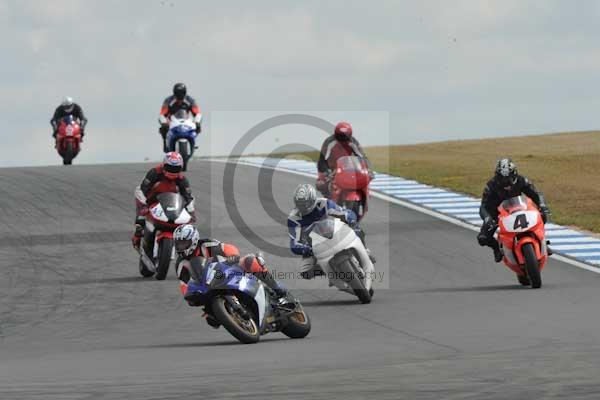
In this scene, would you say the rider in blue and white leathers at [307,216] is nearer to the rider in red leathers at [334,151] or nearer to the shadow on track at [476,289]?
the shadow on track at [476,289]

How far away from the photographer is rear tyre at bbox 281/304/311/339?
12946 millimetres

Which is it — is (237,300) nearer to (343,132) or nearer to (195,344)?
(195,344)

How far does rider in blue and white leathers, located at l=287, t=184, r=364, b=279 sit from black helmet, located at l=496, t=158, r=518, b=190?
253cm

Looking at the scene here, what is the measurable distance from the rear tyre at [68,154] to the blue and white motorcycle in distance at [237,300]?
22.0 metres

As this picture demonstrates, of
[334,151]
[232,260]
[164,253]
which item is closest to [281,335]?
[232,260]

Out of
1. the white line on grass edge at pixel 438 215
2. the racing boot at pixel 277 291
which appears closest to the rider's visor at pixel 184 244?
the racing boot at pixel 277 291

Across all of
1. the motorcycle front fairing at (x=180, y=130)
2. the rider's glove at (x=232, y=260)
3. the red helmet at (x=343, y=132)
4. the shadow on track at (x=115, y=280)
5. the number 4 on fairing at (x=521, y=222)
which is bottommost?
the shadow on track at (x=115, y=280)

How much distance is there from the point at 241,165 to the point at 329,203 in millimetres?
17556

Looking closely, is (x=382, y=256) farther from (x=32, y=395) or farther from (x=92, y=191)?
(x=32, y=395)

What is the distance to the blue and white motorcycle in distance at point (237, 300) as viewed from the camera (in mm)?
12102

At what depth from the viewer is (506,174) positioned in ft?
56.6

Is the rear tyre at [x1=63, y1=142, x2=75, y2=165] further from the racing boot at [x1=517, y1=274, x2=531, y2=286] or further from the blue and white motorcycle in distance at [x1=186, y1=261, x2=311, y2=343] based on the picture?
the blue and white motorcycle in distance at [x1=186, y1=261, x2=311, y2=343]

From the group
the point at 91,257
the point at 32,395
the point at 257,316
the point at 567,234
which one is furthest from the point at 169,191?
the point at 32,395

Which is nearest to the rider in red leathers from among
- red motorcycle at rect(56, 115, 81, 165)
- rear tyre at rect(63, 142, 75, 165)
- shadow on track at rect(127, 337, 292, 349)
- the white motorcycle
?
the white motorcycle
